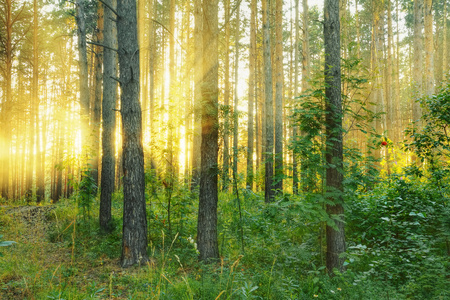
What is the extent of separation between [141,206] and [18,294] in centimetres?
216

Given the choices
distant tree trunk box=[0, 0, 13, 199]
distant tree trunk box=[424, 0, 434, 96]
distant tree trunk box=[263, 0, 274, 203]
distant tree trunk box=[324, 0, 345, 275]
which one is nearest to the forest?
distant tree trunk box=[324, 0, 345, 275]

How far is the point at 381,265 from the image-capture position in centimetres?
410

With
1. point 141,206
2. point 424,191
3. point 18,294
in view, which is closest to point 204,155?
point 141,206

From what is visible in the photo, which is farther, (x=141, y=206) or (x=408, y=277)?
(x=141, y=206)

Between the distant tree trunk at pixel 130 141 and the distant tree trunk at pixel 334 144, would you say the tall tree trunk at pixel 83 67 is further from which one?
the distant tree trunk at pixel 334 144

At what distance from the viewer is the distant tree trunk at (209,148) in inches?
195

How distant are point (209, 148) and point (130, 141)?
5.20 feet

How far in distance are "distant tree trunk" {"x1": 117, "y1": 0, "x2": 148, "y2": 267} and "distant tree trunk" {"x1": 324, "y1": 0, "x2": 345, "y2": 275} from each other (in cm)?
353

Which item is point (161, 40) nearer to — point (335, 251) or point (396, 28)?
point (335, 251)

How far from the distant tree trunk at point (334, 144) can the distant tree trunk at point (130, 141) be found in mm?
3534

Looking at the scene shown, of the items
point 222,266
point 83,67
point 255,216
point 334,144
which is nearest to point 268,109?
point 255,216

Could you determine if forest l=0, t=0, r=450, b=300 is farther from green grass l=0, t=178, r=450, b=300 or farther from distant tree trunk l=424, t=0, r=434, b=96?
Result: distant tree trunk l=424, t=0, r=434, b=96

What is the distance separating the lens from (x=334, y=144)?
4.34 meters

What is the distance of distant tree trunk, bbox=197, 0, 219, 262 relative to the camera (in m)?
4.96
